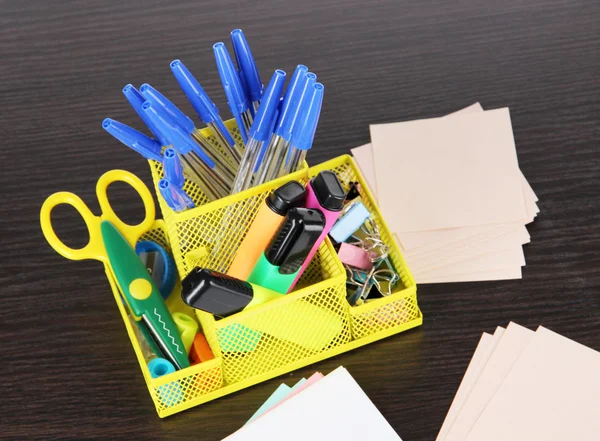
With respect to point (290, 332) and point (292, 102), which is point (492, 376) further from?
point (292, 102)

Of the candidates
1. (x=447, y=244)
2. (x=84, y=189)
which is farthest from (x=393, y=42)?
(x=84, y=189)

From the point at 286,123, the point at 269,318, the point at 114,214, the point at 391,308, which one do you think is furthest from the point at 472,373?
the point at 114,214

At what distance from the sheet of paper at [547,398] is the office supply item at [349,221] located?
0.22 m

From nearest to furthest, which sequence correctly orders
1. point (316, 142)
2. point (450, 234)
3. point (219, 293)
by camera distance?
point (219, 293)
point (450, 234)
point (316, 142)

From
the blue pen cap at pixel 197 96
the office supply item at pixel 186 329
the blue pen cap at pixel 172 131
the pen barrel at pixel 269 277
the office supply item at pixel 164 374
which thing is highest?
the blue pen cap at pixel 197 96

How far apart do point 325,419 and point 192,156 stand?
300 millimetres

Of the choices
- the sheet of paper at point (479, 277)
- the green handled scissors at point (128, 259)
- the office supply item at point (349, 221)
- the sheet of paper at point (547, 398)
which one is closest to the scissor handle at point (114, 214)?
the green handled scissors at point (128, 259)

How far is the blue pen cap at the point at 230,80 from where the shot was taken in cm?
89

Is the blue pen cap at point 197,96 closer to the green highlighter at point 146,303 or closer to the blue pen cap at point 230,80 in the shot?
the blue pen cap at point 230,80

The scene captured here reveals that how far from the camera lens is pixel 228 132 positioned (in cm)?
97

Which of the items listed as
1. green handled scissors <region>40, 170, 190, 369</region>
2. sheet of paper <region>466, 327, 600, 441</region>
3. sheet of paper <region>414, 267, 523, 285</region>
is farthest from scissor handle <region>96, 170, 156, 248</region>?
sheet of paper <region>466, 327, 600, 441</region>

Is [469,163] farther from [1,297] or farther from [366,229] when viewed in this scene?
[1,297]

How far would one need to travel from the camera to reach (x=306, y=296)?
91 cm

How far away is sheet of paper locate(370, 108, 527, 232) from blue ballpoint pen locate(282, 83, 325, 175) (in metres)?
0.20
